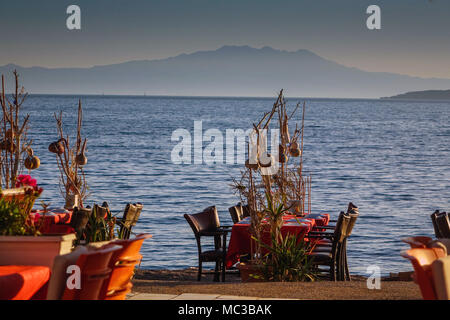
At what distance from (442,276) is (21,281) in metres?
2.60

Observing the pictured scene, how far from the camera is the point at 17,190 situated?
623 centimetres

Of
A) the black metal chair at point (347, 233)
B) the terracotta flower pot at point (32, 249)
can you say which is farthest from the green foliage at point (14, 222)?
the black metal chair at point (347, 233)

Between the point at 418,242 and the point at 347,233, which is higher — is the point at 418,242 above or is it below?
above

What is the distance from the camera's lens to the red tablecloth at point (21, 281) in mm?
4320

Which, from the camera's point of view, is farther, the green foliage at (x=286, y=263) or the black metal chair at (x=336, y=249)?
the black metal chair at (x=336, y=249)

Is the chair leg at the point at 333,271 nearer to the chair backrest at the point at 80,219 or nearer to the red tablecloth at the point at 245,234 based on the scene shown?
the red tablecloth at the point at 245,234

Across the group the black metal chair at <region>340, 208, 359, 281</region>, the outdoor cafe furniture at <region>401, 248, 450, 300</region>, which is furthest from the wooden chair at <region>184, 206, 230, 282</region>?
the outdoor cafe furniture at <region>401, 248, 450, 300</region>

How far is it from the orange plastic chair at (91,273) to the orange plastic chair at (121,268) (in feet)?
0.73

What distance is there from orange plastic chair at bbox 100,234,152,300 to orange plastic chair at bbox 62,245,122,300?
0.22m

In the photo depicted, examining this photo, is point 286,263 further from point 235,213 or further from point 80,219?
point 80,219

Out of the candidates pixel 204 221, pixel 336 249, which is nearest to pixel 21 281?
pixel 336 249

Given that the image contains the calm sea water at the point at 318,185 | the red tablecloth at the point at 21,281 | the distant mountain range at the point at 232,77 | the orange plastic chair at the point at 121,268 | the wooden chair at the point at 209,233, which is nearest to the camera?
the red tablecloth at the point at 21,281

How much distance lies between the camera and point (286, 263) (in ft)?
23.4

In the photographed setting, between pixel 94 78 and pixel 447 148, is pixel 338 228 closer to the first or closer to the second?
pixel 447 148
